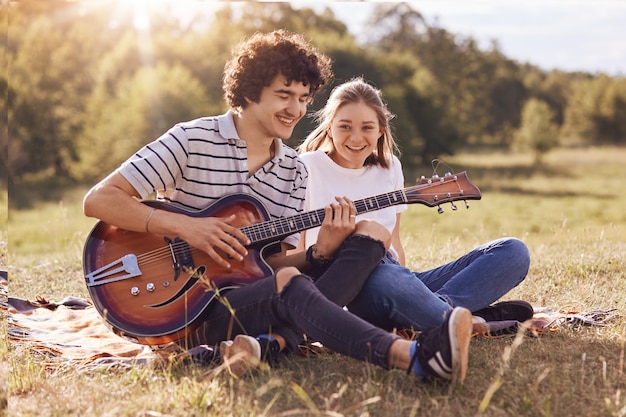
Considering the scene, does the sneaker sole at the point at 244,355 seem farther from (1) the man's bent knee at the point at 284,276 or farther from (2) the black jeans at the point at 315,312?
(1) the man's bent knee at the point at 284,276

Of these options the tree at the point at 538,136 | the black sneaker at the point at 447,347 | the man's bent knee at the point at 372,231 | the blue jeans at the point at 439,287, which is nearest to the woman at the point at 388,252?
the blue jeans at the point at 439,287

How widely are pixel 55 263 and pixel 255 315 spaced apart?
3562 millimetres

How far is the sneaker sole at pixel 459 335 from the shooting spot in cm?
264

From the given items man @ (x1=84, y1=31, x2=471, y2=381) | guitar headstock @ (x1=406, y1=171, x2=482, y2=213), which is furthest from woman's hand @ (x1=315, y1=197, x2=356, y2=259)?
guitar headstock @ (x1=406, y1=171, x2=482, y2=213)

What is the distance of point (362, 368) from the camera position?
10.2 ft

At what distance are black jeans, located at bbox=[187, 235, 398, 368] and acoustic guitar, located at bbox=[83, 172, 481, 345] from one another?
4.4 inches

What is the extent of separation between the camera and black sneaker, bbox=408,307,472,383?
8.70 ft

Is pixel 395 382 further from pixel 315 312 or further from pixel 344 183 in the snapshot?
pixel 344 183

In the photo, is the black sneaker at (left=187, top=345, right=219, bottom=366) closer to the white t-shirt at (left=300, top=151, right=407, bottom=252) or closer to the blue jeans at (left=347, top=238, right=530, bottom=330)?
the blue jeans at (left=347, top=238, right=530, bottom=330)

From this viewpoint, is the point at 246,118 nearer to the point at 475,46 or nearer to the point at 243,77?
the point at 243,77

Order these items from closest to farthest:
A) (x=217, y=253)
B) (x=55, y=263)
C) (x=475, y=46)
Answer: (x=217, y=253), (x=55, y=263), (x=475, y=46)

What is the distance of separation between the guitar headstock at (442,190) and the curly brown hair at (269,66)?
76cm

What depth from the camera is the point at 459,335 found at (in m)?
2.66

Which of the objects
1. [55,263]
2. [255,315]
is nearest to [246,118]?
[255,315]
